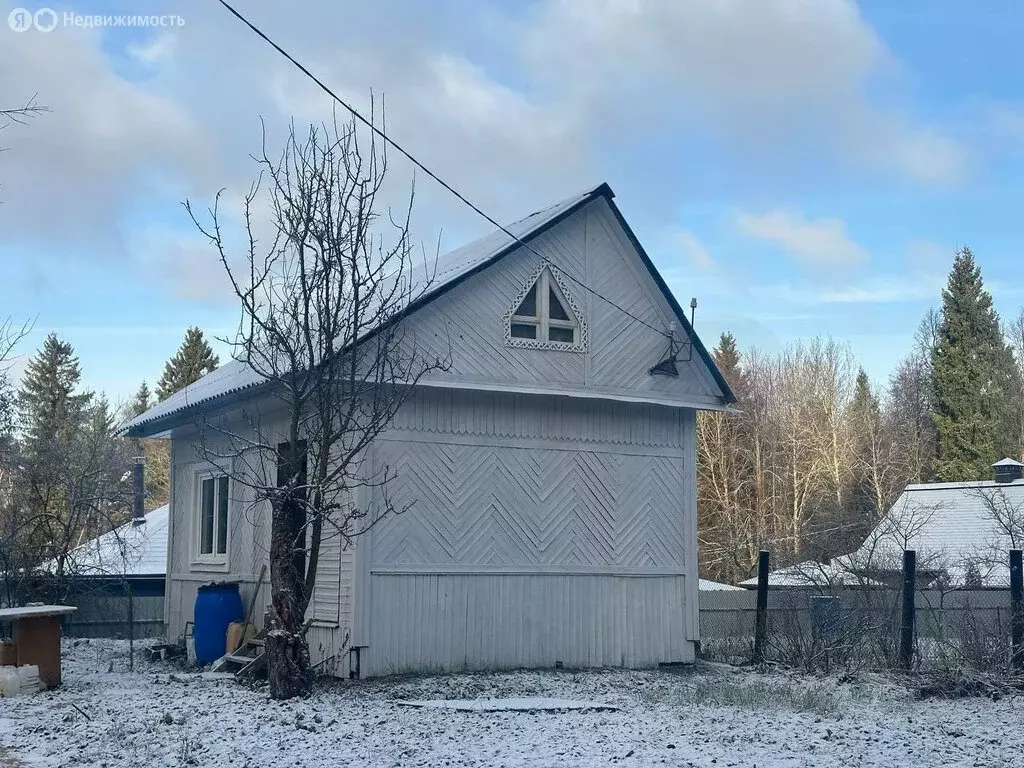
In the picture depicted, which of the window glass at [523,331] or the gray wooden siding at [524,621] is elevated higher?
the window glass at [523,331]

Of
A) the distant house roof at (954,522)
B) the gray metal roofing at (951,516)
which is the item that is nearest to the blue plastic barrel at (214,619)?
the distant house roof at (954,522)

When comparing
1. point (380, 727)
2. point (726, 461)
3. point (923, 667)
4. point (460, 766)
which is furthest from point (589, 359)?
point (726, 461)

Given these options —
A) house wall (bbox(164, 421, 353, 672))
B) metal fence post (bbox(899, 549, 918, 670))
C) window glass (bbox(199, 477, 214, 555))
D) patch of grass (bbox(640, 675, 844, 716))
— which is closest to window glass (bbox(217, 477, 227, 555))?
house wall (bbox(164, 421, 353, 672))

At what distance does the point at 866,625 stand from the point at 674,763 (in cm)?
690

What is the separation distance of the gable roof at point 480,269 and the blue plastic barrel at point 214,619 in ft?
8.94

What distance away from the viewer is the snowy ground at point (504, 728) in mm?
8938

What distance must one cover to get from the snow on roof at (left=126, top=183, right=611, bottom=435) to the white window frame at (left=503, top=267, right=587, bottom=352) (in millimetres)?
676

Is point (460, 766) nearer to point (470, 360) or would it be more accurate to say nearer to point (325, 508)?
point (325, 508)

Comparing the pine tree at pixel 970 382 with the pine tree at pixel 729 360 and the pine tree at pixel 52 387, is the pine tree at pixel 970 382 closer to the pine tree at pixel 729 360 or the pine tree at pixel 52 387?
the pine tree at pixel 729 360

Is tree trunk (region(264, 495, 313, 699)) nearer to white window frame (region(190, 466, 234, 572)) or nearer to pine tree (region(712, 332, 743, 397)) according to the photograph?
white window frame (region(190, 466, 234, 572))

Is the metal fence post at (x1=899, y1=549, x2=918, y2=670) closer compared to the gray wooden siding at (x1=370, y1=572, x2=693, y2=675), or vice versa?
→ the gray wooden siding at (x1=370, y1=572, x2=693, y2=675)

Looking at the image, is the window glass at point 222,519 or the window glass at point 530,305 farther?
the window glass at point 222,519

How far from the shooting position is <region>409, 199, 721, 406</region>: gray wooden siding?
14.5m

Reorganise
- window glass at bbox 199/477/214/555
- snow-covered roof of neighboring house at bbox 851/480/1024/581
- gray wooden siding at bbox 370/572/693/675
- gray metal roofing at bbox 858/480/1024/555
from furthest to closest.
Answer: gray metal roofing at bbox 858/480/1024/555, snow-covered roof of neighboring house at bbox 851/480/1024/581, window glass at bbox 199/477/214/555, gray wooden siding at bbox 370/572/693/675
